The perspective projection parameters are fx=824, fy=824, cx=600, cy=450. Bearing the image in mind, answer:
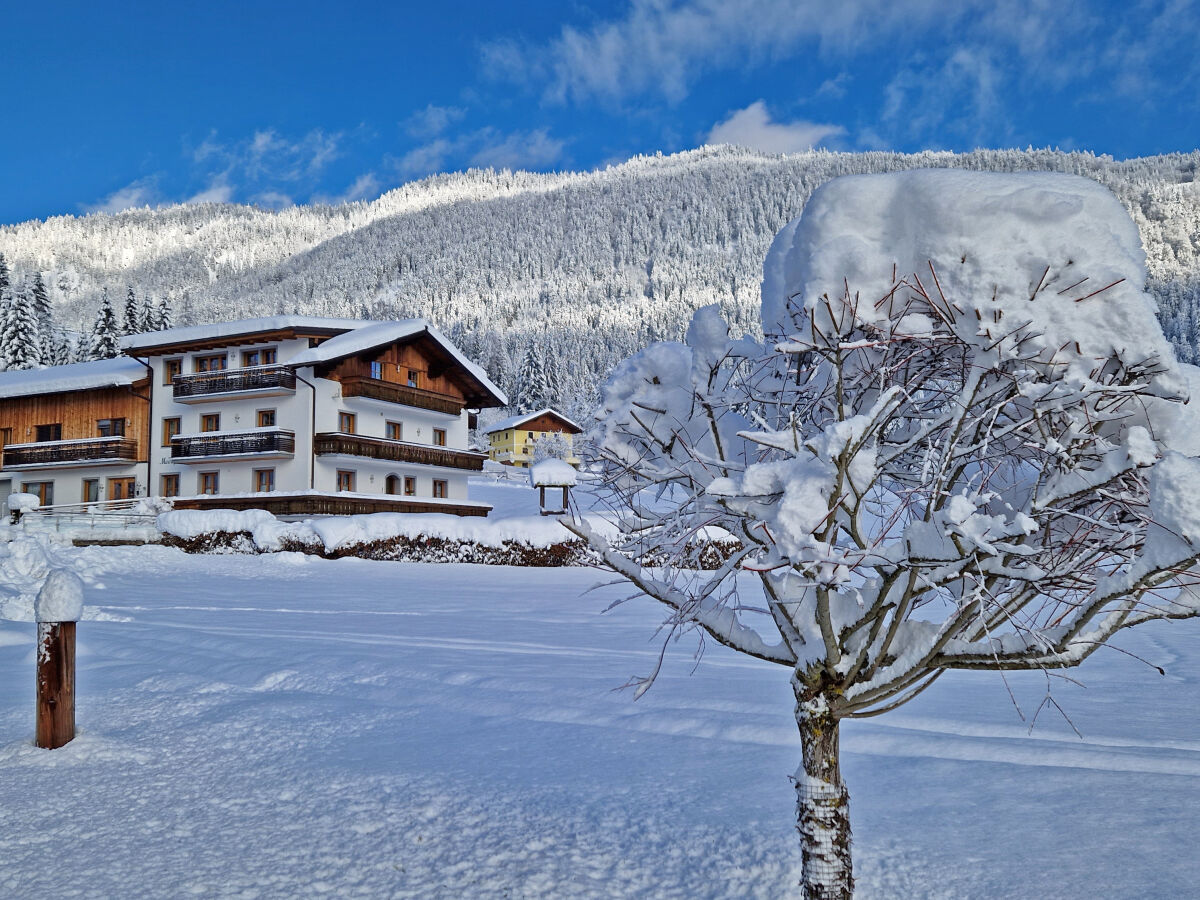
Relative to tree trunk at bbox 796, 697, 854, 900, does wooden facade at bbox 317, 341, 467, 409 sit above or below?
above

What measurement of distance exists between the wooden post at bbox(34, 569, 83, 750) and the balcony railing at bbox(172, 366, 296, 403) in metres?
29.7

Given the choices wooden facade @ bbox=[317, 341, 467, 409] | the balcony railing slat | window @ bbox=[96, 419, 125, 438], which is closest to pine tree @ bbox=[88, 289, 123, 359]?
window @ bbox=[96, 419, 125, 438]

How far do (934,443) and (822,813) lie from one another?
1478 millimetres

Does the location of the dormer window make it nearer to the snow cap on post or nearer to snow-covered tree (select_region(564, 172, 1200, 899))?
the snow cap on post

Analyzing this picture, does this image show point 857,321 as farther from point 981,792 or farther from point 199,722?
point 199,722

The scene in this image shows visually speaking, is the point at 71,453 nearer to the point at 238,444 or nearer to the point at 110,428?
the point at 110,428

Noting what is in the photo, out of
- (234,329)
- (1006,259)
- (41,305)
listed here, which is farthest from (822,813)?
(41,305)

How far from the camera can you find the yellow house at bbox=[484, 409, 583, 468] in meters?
79.8

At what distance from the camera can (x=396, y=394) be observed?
119ft

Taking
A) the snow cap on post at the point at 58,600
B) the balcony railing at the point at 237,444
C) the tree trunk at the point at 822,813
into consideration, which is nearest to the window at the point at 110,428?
the balcony railing at the point at 237,444

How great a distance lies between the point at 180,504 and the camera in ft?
115

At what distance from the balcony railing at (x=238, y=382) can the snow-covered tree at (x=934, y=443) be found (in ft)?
110

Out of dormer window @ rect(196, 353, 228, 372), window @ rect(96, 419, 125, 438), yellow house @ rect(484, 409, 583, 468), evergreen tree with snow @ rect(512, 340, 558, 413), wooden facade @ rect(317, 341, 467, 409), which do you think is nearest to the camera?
wooden facade @ rect(317, 341, 467, 409)

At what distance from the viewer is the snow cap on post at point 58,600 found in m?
6.00
